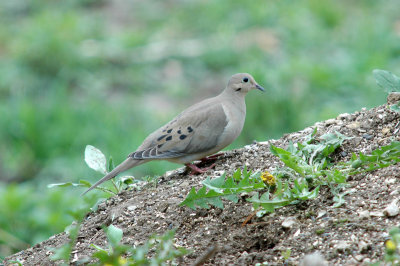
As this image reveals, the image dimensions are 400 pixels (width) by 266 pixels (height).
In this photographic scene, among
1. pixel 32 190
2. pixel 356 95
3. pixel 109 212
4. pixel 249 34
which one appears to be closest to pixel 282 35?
pixel 249 34

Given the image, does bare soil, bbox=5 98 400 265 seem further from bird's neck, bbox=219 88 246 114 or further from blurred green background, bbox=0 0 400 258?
blurred green background, bbox=0 0 400 258

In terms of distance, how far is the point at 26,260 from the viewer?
3.73 meters

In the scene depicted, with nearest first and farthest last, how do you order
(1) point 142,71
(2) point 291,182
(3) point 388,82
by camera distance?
(2) point 291,182
(3) point 388,82
(1) point 142,71

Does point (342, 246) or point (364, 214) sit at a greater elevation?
point (364, 214)

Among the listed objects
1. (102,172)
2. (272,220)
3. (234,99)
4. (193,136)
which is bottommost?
(272,220)

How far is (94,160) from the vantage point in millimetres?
4383

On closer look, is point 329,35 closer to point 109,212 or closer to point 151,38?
point 151,38

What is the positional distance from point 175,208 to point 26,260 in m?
0.93

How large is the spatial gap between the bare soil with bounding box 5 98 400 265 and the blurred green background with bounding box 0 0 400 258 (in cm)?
173

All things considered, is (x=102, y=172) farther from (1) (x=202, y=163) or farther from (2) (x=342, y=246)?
(2) (x=342, y=246)

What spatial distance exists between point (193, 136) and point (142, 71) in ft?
15.8

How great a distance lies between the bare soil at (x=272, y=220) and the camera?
116 inches

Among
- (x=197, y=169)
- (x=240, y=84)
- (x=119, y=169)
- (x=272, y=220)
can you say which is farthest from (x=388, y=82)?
(x=119, y=169)

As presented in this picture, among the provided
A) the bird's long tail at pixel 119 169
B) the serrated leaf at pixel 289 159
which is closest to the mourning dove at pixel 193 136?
the bird's long tail at pixel 119 169
